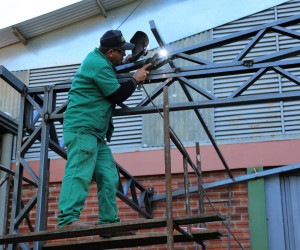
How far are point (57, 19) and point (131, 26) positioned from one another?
4.97 feet

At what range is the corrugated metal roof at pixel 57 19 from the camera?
447 inches

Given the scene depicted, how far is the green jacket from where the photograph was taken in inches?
245

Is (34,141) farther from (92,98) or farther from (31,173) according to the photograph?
(92,98)

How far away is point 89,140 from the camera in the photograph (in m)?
6.14

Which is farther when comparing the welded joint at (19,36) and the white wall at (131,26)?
the welded joint at (19,36)

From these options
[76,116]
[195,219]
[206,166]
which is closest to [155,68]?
[76,116]

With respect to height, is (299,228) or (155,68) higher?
(155,68)

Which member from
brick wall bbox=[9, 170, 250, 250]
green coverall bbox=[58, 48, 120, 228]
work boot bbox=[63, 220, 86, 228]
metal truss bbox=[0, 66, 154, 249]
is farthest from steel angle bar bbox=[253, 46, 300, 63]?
brick wall bbox=[9, 170, 250, 250]

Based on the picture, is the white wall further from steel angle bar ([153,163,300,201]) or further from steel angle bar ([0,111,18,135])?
steel angle bar ([153,163,300,201])

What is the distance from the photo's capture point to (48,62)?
11578 mm

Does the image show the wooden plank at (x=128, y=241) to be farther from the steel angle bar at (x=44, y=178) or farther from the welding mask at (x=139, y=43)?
the welding mask at (x=139, y=43)

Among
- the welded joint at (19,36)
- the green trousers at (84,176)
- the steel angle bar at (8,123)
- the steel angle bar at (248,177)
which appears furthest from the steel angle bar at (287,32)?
the welded joint at (19,36)

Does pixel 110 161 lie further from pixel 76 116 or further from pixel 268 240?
pixel 268 240

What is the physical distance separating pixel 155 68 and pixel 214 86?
3.37 m
